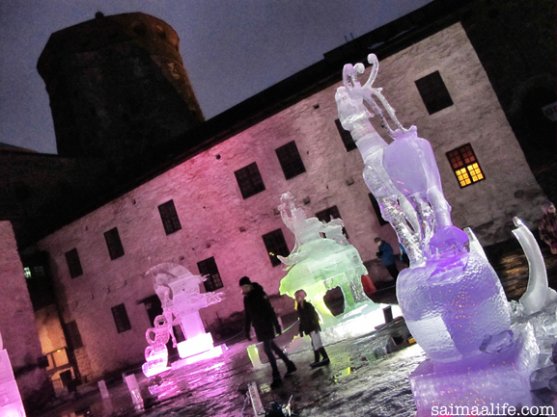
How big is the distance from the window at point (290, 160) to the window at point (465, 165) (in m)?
6.25

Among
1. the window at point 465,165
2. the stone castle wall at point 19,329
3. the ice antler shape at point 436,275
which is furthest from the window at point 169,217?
the ice antler shape at point 436,275

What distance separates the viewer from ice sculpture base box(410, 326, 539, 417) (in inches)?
113

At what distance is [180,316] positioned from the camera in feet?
44.8

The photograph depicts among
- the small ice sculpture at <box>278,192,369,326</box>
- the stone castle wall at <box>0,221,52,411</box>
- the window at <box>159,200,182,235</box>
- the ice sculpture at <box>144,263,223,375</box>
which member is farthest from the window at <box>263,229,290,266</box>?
the small ice sculpture at <box>278,192,369,326</box>

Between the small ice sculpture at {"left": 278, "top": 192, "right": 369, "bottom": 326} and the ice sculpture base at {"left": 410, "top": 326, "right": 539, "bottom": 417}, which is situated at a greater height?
the small ice sculpture at {"left": 278, "top": 192, "right": 369, "bottom": 326}

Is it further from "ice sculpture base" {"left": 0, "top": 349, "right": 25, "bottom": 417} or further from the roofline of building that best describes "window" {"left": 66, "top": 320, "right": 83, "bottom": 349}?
"ice sculpture base" {"left": 0, "top": 349, "right": 25, "bottom": 417}

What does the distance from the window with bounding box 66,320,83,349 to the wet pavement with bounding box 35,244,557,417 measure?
48.2ft

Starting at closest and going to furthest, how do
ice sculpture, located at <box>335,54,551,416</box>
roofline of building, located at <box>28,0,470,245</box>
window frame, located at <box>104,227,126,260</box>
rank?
ice sculpture, located at <box>335,54,551,416</box> → roofline of building, located at <box>28,0,470,245</box> → window frame, located at <box>104,227,126,260</box>

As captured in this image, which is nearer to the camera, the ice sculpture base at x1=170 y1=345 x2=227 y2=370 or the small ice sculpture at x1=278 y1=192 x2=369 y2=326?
the small ice sculpture at x1=278 y1=192 x2=369 y2=326

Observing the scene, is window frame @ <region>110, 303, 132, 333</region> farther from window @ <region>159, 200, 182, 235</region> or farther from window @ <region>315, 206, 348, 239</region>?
window @ <region>315, 206, 348, 239</region>

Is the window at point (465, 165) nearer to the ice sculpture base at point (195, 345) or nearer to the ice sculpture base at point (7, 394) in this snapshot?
A: the ice sculpture base at point (195, 345)

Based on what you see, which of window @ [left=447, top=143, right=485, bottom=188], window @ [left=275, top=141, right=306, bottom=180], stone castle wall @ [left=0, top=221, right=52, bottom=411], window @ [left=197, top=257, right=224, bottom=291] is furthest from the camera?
window @ [left=197, top=257, right=224, bottom=291]

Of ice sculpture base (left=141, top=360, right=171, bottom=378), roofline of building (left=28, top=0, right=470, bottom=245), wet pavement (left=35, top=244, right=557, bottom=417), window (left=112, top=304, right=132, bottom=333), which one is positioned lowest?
wet pavement (left=35, top=244, right=557, bottom=417)

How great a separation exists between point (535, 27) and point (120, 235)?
21097 millimetres
